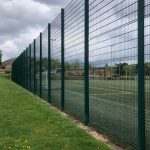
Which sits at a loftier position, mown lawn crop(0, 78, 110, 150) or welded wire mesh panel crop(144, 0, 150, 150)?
welded wire mesh panel crop(144, 0, 150, 150)

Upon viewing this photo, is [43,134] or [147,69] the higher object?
[147,69]

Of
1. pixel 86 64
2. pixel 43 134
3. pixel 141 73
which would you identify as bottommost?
pixel 43 134

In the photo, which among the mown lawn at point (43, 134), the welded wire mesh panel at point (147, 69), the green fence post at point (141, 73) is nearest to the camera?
the welded wire mesh panel at point (147, 69)

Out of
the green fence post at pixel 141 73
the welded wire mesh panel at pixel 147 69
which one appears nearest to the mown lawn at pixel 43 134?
the welded wire mesh panel at pixel 147 69

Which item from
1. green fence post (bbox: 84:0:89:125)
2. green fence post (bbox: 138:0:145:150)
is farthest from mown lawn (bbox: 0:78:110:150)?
green fence post (bbox: 138:0:145:150)

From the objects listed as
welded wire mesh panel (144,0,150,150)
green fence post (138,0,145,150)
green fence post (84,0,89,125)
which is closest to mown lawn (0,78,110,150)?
green fence post (84,0,89,125)

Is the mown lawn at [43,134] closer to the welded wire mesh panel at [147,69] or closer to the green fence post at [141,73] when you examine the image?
the welded wire mesh panel at [147,69]

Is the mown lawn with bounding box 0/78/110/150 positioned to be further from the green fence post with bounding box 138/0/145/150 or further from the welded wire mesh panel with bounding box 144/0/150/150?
the green fence post with bounding box 138/0/145/150

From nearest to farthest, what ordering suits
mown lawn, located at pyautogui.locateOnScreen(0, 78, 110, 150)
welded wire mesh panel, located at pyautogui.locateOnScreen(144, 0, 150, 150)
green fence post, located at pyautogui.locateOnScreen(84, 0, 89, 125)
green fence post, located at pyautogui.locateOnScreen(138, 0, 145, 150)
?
welded wire mesh panel, located at pyautogui.locateOnScreen(144, 0, 150, 150), green fence post, located at pyautogui.locateOnScreen(138, 0, 145, 150), mown lawn, located at pyautogui.locateOnScreen(0, 78, 110, 150), green fence post, located at pyautogui.locateOnScreen(84, 0, 89, 125)

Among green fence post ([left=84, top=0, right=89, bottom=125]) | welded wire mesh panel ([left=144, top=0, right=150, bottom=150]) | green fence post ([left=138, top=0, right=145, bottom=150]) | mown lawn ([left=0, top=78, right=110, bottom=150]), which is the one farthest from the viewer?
green fence post ([left=84, top=0, right=89, bottom=125])

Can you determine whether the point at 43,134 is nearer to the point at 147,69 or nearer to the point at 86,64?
the point at 86,64

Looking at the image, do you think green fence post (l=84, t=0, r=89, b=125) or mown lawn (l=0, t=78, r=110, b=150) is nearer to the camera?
mown lawn (l=0, t=78, r=110, b=150)

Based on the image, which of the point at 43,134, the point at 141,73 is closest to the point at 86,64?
the point at 43,134

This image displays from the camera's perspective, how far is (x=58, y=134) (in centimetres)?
810
